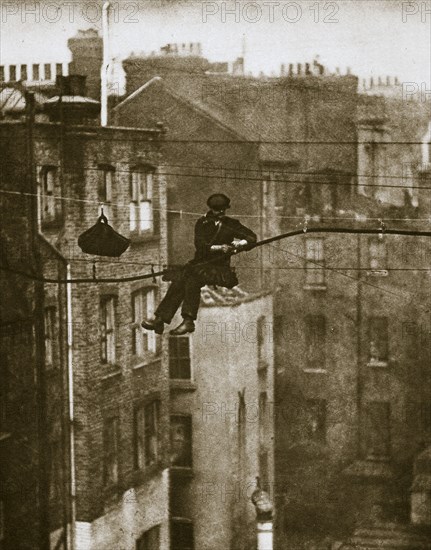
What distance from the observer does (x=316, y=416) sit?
375 inches

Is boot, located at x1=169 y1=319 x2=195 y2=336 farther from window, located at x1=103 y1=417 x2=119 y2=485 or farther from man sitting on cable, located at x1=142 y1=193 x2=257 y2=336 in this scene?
window, located at x1=103 y1=417 x2=119 y2=485

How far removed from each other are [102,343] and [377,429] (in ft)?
8.98

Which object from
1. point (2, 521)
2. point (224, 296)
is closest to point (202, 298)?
point (224, 296)

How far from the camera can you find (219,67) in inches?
360

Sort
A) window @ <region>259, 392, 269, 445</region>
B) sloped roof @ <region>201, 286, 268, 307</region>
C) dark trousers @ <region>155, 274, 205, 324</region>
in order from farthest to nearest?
window @ <region>259, 392, 269, 445</region>
sloped roof @ <region>201, 286, 268, 307</region>
dark trousers @ <region>155, 274, 205, 324</region>

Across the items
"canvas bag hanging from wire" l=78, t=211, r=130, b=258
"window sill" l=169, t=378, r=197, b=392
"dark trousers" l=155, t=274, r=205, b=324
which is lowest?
"window sill" l=169, t=378, r=197, b=392

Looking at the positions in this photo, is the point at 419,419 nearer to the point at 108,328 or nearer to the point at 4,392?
the point at 108,328

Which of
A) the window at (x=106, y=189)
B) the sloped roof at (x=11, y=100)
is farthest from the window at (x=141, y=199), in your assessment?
the sloped roof at (x=11, y=100)

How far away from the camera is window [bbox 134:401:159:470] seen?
9773mm

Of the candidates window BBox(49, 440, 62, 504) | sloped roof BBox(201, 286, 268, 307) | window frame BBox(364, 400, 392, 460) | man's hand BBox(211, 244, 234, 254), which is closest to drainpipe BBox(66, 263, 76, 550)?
window BBox(49, 440, 62, 504)

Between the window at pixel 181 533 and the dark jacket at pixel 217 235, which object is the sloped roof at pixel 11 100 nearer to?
the dark jacket at pixel 217 235

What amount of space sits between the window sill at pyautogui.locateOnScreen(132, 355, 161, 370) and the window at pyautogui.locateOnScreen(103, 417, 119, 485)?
545 millimetres

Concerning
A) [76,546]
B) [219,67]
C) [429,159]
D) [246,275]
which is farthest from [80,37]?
[76,546]

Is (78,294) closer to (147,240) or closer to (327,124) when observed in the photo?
(147,240)
